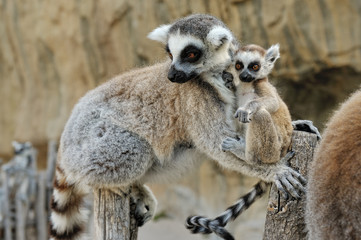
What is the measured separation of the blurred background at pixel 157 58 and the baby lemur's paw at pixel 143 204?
4.16 metres

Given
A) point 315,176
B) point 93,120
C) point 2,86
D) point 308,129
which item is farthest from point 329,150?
point 2,86

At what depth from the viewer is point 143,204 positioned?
5.11 meters

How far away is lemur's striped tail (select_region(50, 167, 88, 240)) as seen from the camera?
5.00 m

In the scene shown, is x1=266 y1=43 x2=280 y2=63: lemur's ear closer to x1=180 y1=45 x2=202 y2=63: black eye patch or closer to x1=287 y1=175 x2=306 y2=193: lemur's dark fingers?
x1=180 y1=45 x2=202 y2=63: black eye patch

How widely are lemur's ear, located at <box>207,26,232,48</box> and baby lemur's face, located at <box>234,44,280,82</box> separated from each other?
19cm

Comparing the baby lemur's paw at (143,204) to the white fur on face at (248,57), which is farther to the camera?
the baby lemur's paw at (143,204)

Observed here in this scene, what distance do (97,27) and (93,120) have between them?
6444 millimetres

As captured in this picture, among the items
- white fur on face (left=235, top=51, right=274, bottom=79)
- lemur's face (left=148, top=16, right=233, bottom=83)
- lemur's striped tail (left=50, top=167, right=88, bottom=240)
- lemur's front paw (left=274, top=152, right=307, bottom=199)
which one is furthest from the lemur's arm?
lemur's striped tail (left=50, top=167, right=88, bottom=240)

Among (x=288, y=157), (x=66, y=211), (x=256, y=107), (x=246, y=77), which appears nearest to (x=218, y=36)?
(x=246, y=77)

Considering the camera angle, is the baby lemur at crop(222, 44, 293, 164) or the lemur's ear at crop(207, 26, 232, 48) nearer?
the baby lemur at crop(222, 44, 293, 164)

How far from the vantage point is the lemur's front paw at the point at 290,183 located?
4.04 metres

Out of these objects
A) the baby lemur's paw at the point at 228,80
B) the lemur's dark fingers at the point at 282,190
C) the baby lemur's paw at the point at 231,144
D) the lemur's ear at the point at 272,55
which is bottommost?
the lemur's dark fingers at the point at 282,190

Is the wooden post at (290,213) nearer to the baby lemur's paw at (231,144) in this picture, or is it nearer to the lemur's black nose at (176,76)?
the baby lemur's paw at (231,144)

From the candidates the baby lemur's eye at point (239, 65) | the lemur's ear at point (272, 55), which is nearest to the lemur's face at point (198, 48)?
the baby lemur's eye at point (239, 65)
